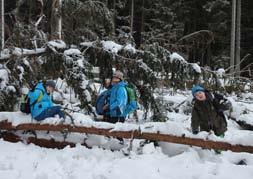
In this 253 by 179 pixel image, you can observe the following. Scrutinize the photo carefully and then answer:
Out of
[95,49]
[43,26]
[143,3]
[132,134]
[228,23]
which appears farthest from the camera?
[143,3]

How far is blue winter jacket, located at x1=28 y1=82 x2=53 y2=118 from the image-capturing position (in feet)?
28.1

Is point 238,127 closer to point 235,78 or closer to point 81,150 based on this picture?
point 235,78

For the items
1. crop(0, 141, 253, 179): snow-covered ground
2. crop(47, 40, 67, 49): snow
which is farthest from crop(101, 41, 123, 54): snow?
crop(0, 141, 253, 179): snow-covered ground

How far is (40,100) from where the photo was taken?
8.70m

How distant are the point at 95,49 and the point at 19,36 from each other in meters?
1.89

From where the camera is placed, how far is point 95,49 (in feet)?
33.6

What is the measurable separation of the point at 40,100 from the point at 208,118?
3.33 m

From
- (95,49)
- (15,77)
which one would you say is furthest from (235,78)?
(15,77)

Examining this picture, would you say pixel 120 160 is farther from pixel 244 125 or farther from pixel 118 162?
pixel 244 125

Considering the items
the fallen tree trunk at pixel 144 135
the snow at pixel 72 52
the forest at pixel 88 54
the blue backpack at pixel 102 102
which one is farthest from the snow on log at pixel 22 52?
the fallen tree trunk at pixel 144 135

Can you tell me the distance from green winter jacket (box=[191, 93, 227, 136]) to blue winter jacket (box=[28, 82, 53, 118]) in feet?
9.64

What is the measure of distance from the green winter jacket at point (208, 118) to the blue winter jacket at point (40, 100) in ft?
9.64

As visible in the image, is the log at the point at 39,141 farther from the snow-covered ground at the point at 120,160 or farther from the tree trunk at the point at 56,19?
the tree trunk at the point at 56,19

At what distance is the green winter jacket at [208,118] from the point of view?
8.52 metres
